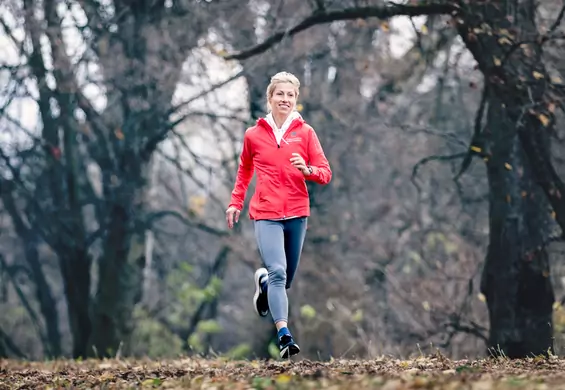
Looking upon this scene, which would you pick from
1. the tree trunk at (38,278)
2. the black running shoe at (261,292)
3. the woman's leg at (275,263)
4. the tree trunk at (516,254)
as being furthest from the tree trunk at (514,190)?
the tree trunk at (38,278)

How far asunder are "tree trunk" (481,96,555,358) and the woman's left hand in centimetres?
475

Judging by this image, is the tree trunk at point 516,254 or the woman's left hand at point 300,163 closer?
the woman's left hand at point 300,163

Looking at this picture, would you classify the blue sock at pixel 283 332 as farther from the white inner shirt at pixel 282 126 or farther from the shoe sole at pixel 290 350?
the white inner shirt at pixel 282 126

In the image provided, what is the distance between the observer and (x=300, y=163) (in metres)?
6.78

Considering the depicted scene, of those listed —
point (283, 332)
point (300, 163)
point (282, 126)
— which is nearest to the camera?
point (300, 163)

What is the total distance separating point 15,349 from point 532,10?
15.1 m

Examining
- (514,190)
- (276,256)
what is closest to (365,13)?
(514,190)

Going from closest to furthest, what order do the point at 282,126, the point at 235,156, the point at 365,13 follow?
the point at 282,126, the point at 365,13, the point at 235,156

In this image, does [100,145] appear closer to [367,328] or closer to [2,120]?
[2,120]

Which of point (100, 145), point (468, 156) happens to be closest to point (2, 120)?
point (100, 145)

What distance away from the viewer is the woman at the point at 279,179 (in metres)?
7.21

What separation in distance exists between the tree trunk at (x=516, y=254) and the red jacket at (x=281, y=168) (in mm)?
Result: 4345

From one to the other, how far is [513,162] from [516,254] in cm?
101

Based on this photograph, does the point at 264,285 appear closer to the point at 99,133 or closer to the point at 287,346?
the point at 287,346
